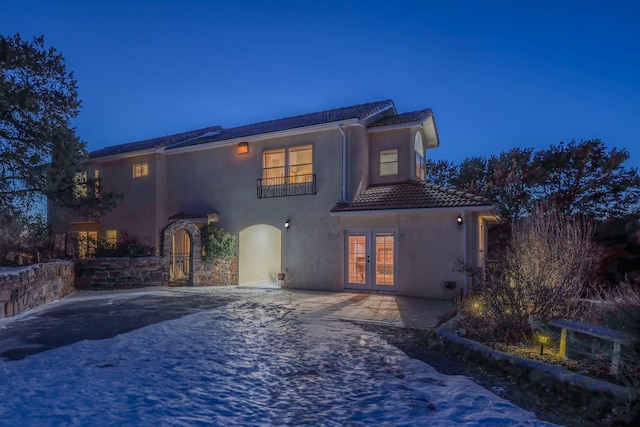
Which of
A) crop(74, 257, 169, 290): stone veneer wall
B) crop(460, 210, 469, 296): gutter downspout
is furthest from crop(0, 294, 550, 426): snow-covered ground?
crop(74, 257, 169, 290): stone veneer wall

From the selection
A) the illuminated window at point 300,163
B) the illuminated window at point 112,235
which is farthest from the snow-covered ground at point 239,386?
the illuminated window at point 112,235

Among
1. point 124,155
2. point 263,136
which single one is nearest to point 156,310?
point 263,136

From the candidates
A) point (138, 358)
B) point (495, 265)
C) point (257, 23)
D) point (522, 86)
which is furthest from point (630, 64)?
point (522, 86)

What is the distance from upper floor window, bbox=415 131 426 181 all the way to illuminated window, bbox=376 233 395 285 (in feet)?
10.8

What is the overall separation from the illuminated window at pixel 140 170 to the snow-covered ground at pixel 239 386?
12.5 meters

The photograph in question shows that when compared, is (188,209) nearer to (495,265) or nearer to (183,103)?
(495,265)

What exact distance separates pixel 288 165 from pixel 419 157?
205 inches

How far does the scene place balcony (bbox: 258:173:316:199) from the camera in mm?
14554

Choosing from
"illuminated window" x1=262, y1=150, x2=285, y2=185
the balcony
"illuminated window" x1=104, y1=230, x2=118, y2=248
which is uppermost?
"illuminated window" x1=262, y1=150, x2=285, y2=185

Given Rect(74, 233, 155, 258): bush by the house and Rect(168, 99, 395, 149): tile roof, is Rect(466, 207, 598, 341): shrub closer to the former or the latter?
Rect(168, 99, 395, 149): tile roof

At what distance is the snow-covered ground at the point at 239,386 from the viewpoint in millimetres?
4145

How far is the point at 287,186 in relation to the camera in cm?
1497

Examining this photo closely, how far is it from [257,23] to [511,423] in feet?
82.3

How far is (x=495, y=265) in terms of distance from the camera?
7656mm
